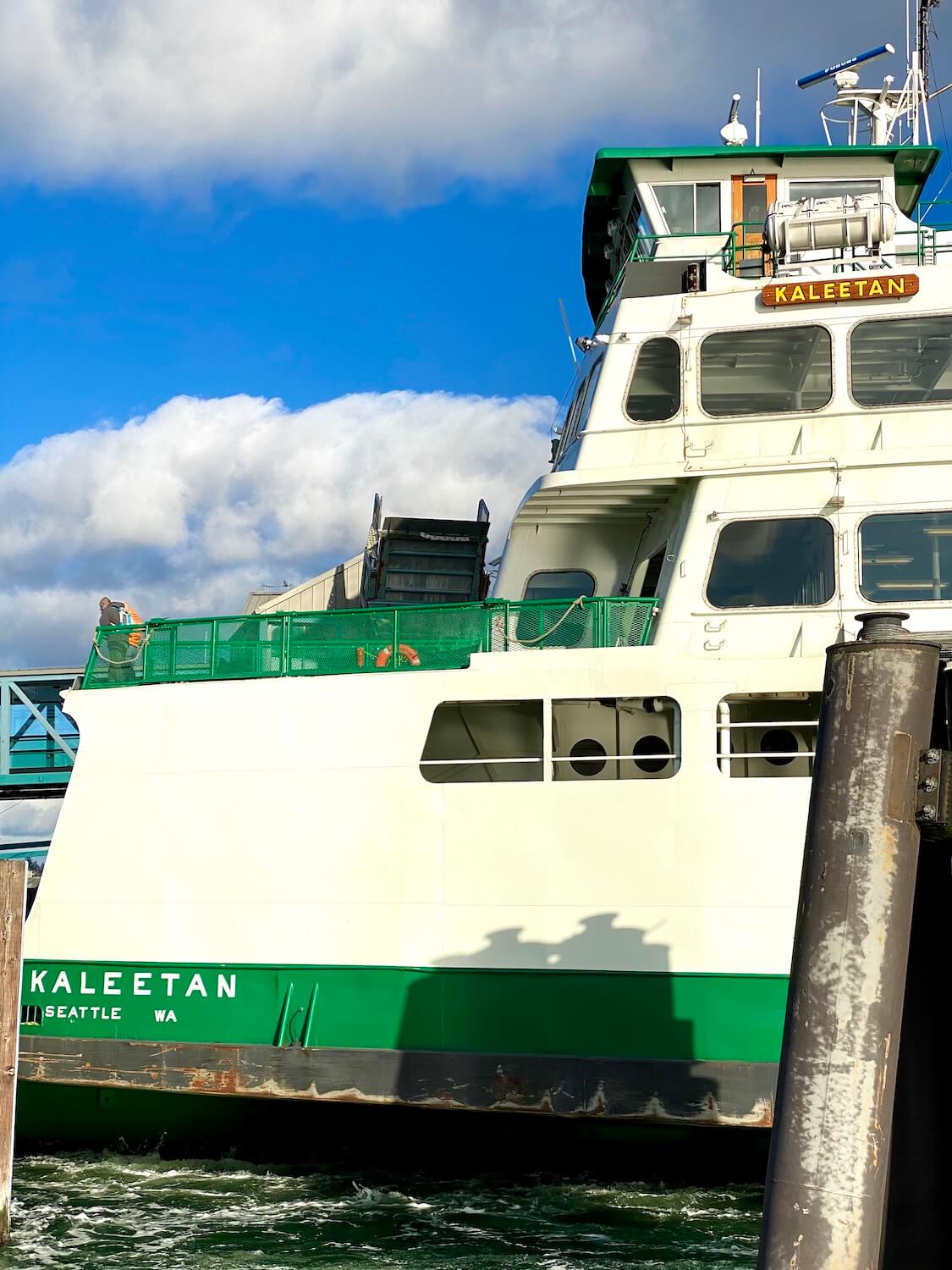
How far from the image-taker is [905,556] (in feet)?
36.5

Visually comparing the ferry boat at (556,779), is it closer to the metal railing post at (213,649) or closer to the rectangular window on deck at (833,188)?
the metal railing post at (213,649)

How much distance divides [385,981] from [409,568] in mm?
7957

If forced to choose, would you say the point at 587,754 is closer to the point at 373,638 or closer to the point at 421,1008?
the point at 373,638

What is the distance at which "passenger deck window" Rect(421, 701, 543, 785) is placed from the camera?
11.7 m

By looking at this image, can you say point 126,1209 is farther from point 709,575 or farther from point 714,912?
point 709,575

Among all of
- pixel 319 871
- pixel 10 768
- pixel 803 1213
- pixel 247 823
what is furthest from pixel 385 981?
pixel 10 768

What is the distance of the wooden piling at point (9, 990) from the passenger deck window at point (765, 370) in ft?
25.4

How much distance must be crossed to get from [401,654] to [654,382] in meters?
3.83

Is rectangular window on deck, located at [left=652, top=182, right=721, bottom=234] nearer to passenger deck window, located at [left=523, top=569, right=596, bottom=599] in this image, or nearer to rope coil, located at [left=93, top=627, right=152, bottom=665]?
passenger deck window, located at [left=523, top=569, right=596, bottom=599]

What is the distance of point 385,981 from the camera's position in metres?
10.6

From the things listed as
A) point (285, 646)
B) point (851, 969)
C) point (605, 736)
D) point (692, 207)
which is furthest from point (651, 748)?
point (692, 207)

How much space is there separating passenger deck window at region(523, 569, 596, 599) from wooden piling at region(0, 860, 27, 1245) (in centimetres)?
604

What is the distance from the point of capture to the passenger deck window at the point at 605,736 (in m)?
11.6

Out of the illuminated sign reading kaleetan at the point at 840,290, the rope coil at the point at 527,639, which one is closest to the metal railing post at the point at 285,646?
the rope coil at the point at 527,639
